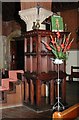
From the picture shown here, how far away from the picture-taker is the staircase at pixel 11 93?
4.19 metres

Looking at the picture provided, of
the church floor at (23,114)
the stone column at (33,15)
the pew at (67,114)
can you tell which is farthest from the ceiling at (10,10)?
the pew at (67,114)

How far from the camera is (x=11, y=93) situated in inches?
169

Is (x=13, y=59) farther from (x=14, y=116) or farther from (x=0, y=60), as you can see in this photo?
(x=14, y=116)

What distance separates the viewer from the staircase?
4.19 meters

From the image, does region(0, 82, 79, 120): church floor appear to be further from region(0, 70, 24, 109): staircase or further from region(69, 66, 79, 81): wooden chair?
region(69, 66, 79, 81): wooden chair

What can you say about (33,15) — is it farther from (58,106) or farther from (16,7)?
(16,7)

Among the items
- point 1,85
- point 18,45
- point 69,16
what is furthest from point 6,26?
point 1,85

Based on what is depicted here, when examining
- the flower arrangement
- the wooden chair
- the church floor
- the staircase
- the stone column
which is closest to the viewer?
the church floor

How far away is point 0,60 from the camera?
912 cm

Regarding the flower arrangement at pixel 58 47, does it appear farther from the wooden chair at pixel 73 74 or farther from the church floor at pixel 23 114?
the wooden chair at pixel 73 74

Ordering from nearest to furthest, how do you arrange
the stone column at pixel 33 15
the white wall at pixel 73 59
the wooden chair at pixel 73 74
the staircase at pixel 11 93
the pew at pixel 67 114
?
the pew at pixel 67 114, the stone column at pixel 33 15, the staircase at pixel 11 93, the wooden chair at pixel 73 74, the white wall at pixel 73 59

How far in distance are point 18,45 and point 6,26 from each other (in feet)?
6.26

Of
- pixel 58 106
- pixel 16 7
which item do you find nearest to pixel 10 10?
pixel 16 7

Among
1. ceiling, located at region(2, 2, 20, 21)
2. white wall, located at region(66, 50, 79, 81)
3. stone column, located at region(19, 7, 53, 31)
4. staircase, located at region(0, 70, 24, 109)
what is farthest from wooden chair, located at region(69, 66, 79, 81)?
stone column, located at region(19, 7, 53, 31)
